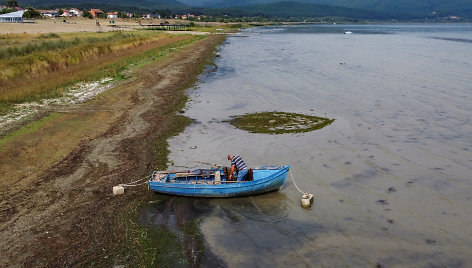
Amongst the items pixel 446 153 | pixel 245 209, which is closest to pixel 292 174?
pixel 245 209

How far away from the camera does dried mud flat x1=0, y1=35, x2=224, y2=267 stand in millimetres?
11414

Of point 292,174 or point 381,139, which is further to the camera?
point 381,139

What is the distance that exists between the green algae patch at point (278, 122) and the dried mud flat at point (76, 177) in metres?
4.85

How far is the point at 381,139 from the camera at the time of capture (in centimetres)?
2136

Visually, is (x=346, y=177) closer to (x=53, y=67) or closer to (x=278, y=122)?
(x=278, y=122)

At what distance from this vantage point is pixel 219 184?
14289 millimetres

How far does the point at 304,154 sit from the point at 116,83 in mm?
21956

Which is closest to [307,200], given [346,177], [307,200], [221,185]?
[307,200]

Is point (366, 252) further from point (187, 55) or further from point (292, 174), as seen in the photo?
point (187, 55)

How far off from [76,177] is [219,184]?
6318mm

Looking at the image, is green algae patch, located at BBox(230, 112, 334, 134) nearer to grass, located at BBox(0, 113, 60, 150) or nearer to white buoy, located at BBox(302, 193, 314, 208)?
white buoy, located at BBox(302, 193, 314, 208)

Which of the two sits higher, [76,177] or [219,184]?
[219,184]

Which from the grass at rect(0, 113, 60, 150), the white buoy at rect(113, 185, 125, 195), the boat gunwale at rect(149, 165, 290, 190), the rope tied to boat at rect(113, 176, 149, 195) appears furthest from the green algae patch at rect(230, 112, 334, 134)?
the grass at rect(0, 113, 60, 150)

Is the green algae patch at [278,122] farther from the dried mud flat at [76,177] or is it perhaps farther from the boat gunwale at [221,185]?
the boat gunwale at [221,185]
